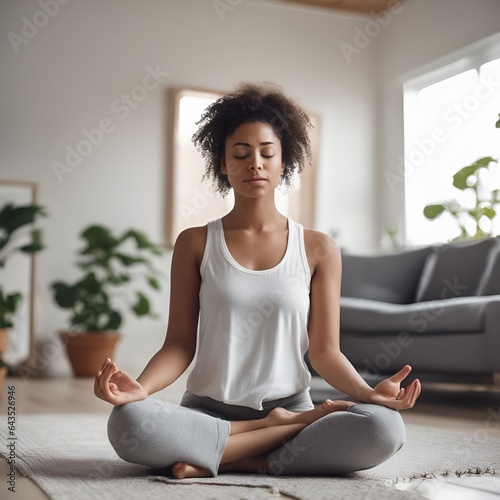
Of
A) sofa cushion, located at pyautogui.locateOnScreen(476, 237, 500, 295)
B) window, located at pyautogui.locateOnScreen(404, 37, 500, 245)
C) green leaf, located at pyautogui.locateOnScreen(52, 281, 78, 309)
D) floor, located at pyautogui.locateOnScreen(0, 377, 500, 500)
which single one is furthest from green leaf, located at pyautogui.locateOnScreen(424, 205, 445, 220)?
green leaf, located at pyautogui.locateOnScreen(52, 281, 78, 309)

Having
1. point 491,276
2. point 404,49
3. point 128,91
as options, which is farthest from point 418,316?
point 404,49

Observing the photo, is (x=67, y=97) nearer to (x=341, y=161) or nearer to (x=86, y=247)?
(x=86, y=247)

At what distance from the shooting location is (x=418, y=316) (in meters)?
3.25

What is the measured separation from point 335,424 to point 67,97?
4.20 metres

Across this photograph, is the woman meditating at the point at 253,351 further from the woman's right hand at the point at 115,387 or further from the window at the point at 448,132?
the window at the point at 448,132

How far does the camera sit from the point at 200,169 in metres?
5.45

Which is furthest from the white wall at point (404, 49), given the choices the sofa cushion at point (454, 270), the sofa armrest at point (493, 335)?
the sofa armrest at point (493, 335)

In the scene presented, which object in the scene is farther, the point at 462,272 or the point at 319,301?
the point at 462,272

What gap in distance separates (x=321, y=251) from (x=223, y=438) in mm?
481

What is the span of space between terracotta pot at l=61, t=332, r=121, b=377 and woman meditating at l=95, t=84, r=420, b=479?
313 cm

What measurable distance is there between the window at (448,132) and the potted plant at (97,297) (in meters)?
2.00

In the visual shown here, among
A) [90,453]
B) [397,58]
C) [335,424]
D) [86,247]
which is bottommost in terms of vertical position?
[90,453]

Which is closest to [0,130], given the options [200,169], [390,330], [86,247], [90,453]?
[86,247]

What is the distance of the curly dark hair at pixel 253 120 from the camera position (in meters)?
1.69
